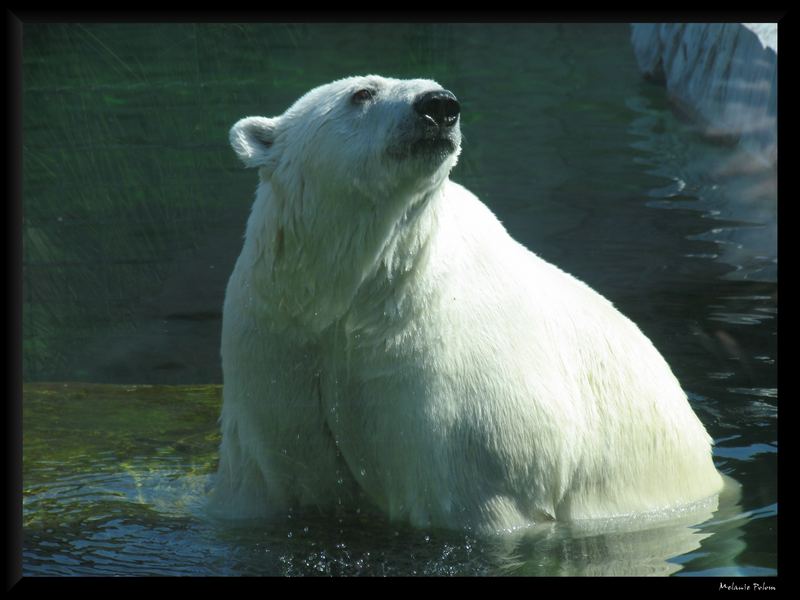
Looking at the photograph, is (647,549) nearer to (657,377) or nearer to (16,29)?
(657,377)

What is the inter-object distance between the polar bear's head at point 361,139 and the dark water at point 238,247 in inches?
46.7

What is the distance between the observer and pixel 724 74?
396 inches

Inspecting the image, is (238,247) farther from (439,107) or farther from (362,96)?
(439,107)

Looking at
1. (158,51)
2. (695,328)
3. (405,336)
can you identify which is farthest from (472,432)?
(158,51)

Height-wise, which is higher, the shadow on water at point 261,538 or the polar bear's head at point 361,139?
the polar bear's head at point 361,139

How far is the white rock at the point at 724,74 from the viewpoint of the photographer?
9.03 meters

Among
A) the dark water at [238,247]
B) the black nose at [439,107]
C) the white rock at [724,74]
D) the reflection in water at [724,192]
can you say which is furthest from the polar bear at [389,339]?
the white rock at [724,74]

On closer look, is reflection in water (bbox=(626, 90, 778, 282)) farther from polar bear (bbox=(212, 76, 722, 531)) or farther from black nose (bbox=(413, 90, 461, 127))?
black nose (bbox=(413, 90, 461, 127))

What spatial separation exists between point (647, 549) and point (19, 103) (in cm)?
259

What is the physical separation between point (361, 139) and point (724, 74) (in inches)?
271

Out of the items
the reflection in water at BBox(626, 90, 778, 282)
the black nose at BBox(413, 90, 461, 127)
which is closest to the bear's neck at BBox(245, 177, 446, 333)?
the black nose at BBox(413, 90, 461, 127)

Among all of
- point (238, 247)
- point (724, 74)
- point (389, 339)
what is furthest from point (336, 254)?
point (724, 74)

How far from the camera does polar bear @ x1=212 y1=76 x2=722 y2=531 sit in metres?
3.92

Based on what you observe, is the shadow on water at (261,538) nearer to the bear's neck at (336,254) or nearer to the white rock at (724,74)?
the bear's neck at (336,254)
